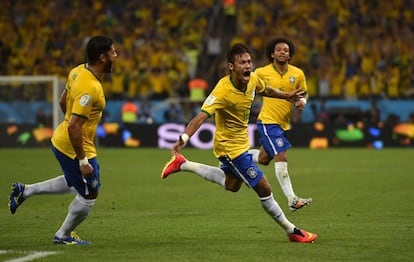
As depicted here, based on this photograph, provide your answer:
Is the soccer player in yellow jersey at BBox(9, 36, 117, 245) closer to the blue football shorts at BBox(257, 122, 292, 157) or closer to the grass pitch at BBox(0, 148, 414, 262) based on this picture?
the grass pitch at BBox(0, 148, 414, 262)


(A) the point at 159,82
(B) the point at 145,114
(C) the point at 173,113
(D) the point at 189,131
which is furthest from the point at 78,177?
(A) the point at 159,82

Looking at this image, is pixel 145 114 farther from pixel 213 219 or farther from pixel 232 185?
pixel 232 185

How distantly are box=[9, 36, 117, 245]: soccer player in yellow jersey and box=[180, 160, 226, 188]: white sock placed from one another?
1.67 m

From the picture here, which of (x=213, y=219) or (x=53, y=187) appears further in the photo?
(x=213, y=219)

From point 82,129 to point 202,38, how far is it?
23.7 m

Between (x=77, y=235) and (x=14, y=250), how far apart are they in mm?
1288

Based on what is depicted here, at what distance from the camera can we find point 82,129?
356 inches

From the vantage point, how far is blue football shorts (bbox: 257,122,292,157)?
13.5m

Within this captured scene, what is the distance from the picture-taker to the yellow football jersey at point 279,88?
13.6 m

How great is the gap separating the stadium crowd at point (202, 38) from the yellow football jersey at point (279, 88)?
14590 millimetres

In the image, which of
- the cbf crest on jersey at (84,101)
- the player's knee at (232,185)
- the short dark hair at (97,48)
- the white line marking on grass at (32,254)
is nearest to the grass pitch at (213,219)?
the white line marking on grass at (32,254)

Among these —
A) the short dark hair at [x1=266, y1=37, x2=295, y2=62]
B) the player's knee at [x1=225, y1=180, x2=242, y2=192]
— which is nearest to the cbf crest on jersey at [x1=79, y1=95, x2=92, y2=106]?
the player's knee at [x1=225, y1=180, x2=242, y2=192]

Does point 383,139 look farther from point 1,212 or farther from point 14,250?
point 14,250

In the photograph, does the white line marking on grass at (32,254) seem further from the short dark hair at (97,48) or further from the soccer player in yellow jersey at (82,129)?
the short dark hair at (97,48)
